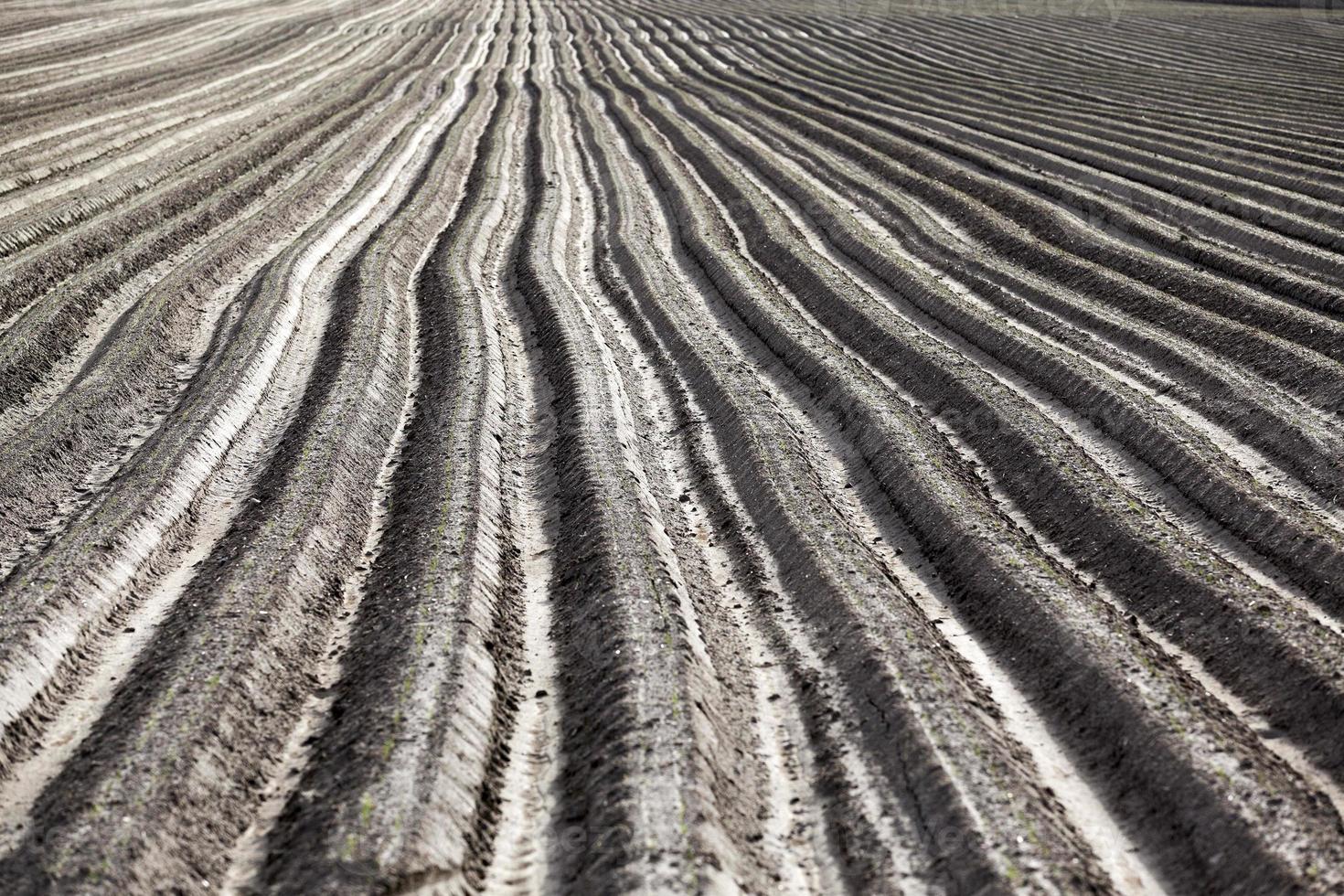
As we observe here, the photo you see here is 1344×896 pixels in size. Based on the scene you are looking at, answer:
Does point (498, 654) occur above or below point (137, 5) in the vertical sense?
below

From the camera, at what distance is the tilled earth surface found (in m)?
6.36

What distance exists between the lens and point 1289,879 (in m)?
5.86

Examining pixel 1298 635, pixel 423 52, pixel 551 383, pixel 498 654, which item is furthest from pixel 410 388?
pixel 423 52

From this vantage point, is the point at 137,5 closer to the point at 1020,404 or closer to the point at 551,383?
the point at 551,383

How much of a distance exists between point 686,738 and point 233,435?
6842mm

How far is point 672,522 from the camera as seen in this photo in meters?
10.1

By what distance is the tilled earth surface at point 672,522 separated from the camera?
636cm

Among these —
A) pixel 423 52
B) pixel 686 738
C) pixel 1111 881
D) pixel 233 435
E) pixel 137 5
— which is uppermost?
pixel 137 5

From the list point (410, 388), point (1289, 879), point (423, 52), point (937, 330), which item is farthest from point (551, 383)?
point (423, 52)

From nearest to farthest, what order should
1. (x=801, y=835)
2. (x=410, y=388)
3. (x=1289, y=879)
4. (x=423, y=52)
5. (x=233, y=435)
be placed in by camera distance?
(x=1289, y=879), (x=801, y=835), (x=233, y=435), (x=410, y=388), (x=423, y=52)

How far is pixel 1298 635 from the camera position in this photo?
305 inches

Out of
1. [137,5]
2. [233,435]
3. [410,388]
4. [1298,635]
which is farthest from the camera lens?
[137,5]

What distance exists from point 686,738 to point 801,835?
2.95 feet

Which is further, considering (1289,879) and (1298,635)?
(1298,635)
